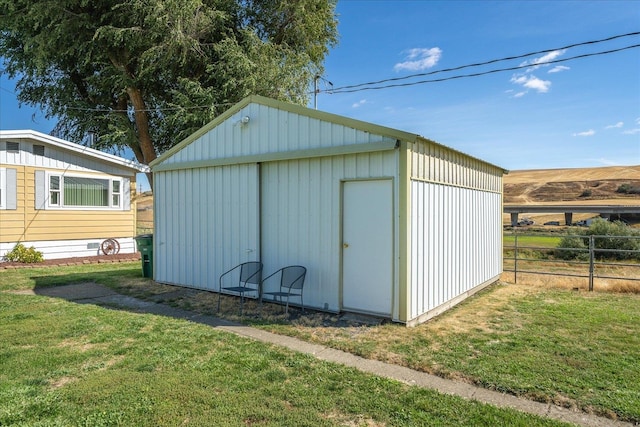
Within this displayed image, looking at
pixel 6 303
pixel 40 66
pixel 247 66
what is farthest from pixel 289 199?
pixel 40 66

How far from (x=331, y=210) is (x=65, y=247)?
409 inches

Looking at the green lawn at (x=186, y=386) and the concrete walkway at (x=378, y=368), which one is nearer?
the green lawn at (x=186, y=386)

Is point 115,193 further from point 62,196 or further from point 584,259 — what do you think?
point 584,259

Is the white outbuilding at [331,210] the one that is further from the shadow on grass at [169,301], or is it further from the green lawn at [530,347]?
the green lawn at [530,347]

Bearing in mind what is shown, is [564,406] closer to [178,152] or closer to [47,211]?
[178,152]

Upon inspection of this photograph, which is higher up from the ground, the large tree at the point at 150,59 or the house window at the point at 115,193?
the large tree at the point at 150,59

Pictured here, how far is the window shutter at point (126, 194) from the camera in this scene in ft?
45.9

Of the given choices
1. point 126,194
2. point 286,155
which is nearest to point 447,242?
point 286,155

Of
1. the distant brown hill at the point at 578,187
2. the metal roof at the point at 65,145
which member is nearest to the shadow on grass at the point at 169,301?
the metal roof at the point at 65,145

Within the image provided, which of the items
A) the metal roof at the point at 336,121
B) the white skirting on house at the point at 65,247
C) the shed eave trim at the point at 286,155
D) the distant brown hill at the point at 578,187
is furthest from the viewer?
the distant brown hill at the point at 578,187

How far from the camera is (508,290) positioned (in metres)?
8.65

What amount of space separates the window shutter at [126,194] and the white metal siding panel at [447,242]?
11.4 metres

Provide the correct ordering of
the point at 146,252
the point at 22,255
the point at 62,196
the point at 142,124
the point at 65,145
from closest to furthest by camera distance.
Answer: the point at 146,252 → the point at 22,255 → the point at 65,145 → the point at 62,196 → the point at 142,124

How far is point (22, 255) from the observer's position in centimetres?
1152
